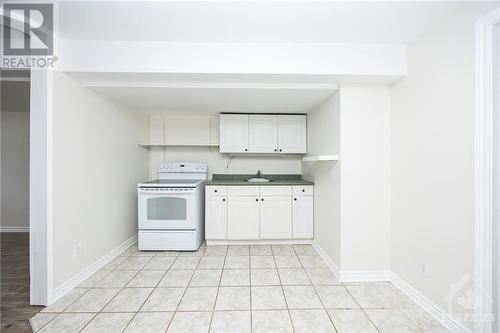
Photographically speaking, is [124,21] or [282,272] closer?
[124,21]

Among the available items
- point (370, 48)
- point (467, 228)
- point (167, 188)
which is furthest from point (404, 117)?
point (167, 188)

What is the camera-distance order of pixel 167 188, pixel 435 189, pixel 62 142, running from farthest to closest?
1. pixel 167 188
2. pixel 62 142
3. pixel 435 189

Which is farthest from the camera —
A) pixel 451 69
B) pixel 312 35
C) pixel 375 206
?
pixel 375 206

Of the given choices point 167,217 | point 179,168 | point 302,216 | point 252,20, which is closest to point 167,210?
point 167,217

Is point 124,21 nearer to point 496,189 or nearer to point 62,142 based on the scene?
point 62,142

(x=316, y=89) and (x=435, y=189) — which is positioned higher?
(x=316, y=89)

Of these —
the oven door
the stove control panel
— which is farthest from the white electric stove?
the stove control panel

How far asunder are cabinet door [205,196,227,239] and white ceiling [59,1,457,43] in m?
1.98

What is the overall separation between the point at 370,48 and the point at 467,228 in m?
1.57

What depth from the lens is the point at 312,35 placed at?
1.77 meters

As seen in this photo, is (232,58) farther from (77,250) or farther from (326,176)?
(77,250)

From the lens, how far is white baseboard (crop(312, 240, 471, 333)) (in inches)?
58.6

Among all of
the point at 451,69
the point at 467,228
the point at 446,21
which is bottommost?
the point at 467,228

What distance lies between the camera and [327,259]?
249cm
